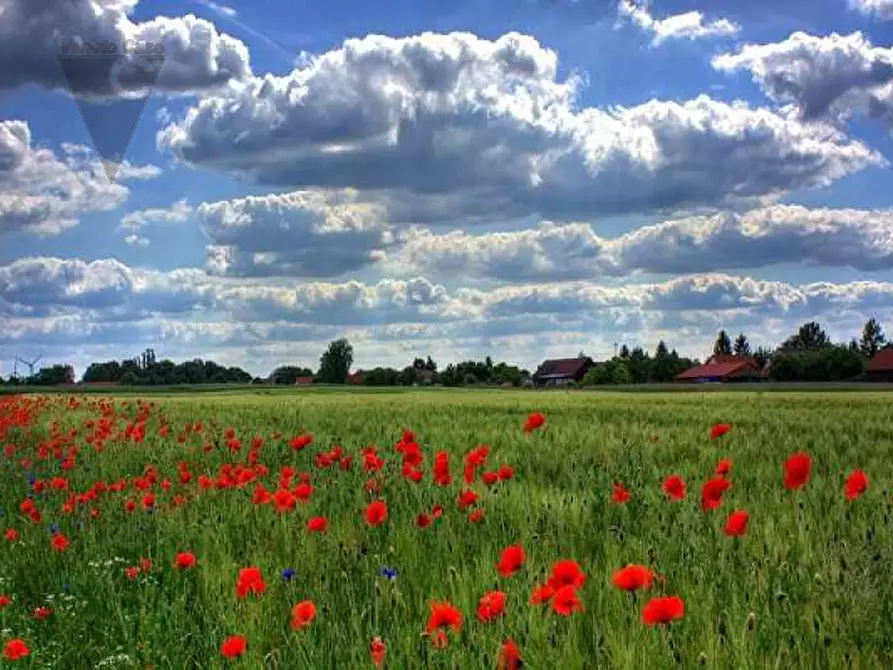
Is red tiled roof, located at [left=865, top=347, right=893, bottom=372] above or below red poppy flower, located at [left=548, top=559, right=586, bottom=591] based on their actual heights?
above

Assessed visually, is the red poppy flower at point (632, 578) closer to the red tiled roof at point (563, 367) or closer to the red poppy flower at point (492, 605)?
the red poppy flower at point (492, 605)

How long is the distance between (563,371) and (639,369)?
101 ft

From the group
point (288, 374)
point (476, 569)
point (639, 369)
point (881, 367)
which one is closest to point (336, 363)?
point (288, 374)

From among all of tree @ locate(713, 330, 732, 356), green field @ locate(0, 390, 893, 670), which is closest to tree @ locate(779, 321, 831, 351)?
tree @ locate(713, 330, 732, 356)

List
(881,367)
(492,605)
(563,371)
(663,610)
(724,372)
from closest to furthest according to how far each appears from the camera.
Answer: (663,610)
(492,605)
(881,367)
(724,372)
(563,371)

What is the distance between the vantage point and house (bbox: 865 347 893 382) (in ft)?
300

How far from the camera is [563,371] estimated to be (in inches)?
5325

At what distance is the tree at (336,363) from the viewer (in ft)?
418

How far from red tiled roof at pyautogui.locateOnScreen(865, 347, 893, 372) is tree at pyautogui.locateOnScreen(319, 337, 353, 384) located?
2754 inches

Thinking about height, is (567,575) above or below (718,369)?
below

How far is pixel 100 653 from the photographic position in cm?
397

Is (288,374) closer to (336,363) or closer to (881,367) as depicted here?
(336,363)

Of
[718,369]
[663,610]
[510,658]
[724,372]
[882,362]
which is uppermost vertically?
[882,362]

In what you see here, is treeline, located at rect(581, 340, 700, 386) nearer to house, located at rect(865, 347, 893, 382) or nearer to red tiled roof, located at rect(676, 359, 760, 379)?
red tiled roof, located at rect(676, 359, 760, 379)
